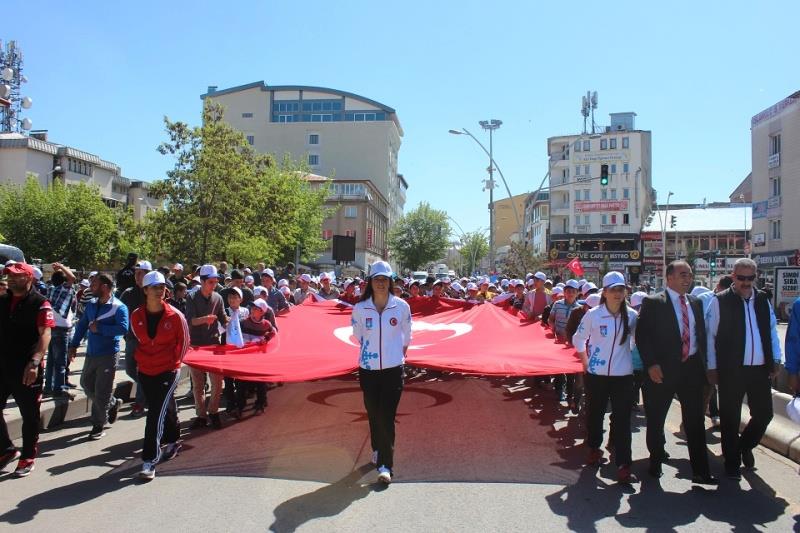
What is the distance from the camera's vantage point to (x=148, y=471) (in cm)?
626

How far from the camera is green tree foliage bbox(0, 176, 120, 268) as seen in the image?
46.7m

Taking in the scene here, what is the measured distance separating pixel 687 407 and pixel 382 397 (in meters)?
2.85

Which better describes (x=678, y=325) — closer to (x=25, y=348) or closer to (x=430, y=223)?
(x=25, y=348)

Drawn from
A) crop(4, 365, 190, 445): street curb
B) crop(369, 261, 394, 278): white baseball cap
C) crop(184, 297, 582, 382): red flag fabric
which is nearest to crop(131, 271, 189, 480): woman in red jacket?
crop(184, 297, 582, 382): red flag fabric

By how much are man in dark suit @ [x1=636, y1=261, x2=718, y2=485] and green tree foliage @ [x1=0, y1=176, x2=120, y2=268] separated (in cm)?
4677

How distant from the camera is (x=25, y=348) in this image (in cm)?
652

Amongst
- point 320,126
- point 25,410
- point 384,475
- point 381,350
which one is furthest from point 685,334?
point 320,126

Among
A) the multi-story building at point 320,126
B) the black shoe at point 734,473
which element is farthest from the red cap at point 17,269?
the multi-story building at point 320,126

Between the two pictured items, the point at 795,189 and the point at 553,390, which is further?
the point at 795,189

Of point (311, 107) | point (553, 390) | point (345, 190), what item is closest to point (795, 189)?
point (553, 390)

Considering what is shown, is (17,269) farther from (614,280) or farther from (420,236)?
(420,236)

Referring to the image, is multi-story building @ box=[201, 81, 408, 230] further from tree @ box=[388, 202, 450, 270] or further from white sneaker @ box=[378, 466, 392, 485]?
white sneaker @ box=[378, 466, 392, 485]

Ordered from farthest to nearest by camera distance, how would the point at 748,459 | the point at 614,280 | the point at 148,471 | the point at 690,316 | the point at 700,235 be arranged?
the point at 700,235
the point at 748,459
the point at 614,280
the point at 690,316
the point at 148,471

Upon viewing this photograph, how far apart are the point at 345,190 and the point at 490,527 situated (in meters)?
83.4
